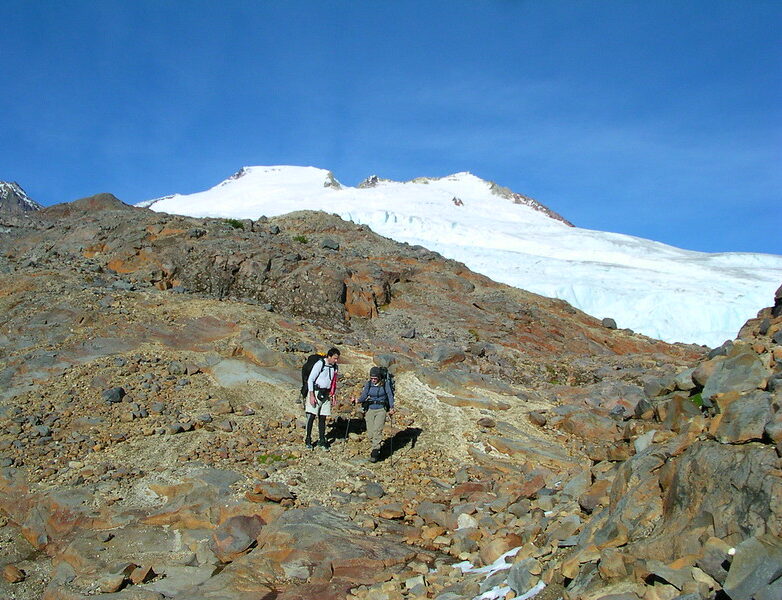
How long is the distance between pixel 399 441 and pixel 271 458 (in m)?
2.36

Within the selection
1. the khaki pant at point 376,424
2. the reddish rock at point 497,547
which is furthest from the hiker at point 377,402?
the reddish rock at point 497,547

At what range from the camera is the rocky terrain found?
5.07 m

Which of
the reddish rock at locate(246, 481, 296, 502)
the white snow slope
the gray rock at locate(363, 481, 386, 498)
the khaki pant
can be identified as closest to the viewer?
the reddish rock at locate(246, 481, 296, 502)

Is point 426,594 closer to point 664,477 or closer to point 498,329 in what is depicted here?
point 664,477

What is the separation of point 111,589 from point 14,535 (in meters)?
2.29

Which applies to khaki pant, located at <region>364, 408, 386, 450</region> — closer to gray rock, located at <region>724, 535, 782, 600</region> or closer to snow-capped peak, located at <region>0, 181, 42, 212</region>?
gray rock, located at <region>724, 535, 782, 600</region>

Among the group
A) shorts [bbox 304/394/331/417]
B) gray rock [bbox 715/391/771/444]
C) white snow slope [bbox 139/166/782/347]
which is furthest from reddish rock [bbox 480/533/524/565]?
white snow slope [bbox 139/166/782/347]

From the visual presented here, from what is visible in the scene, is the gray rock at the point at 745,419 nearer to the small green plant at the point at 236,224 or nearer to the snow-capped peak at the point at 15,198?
the small green plant at the point at 236,224

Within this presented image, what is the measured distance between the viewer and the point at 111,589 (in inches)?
247

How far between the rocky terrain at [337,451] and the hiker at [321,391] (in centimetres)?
37

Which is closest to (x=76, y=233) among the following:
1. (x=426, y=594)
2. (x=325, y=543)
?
(x=325, y=543)

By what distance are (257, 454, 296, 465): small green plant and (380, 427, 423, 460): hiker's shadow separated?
4.96 ft

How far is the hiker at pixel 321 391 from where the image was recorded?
9.77 metres

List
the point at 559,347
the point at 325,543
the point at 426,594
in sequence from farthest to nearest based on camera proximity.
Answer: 1. the point at 559,347
2. the point at 325,543
3. the point at 426,594
